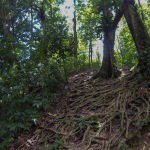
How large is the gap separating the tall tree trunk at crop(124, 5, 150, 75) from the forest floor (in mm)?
500

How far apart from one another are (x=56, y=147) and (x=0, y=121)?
156cm

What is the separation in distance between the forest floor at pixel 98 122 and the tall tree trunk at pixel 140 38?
1.64ft

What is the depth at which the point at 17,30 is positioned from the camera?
1512 cm

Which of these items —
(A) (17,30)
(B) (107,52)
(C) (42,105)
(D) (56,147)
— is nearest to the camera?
(D) (56,147)

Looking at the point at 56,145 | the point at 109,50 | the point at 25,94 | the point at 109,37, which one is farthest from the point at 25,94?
the point at 109,37

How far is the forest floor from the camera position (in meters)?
4.78

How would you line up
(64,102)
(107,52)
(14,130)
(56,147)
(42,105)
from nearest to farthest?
(56,147), (14,130), (42,105), (64,102), (107,52)

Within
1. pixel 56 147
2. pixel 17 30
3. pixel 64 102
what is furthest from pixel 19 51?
pixel 17 30

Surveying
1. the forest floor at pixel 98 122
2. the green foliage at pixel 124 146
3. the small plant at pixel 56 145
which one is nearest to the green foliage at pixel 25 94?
the forest floor at pixel 98 122

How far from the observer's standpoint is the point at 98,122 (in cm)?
541

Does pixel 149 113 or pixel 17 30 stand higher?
pixel 17 30

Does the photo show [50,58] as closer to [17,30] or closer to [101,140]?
[101,140]

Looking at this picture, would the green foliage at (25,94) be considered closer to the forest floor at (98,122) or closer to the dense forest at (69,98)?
the dense forest at (69,98)

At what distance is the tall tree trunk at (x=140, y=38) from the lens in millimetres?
7020
